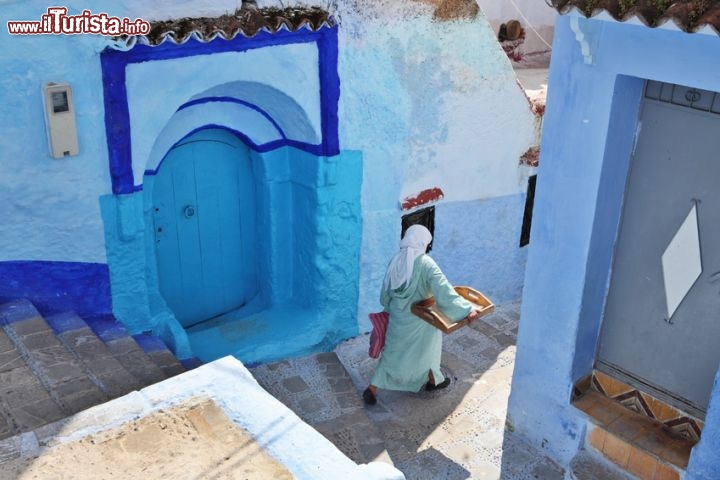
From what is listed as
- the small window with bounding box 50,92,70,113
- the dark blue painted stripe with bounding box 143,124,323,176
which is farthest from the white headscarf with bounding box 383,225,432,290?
the small window with bounding box 50,92,70,113

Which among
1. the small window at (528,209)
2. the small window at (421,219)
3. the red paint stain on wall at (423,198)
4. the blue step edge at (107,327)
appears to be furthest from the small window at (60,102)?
the small window at (528,209)

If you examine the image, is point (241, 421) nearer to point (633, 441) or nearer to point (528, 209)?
point (633, 441)

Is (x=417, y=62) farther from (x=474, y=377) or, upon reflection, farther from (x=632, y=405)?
(x=632, y=405)

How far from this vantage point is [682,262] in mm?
4523

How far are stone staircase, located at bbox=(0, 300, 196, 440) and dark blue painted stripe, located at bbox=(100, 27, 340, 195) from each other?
1.01m

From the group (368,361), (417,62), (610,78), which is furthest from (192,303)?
(610,78)

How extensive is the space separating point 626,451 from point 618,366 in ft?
1.80

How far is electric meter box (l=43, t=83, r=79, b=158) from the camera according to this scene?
4934 millimetres

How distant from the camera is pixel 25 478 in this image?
335 cm

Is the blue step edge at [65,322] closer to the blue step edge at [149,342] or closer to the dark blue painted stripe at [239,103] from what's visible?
the blue step edge at [149,342]

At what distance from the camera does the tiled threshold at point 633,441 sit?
15.2ft

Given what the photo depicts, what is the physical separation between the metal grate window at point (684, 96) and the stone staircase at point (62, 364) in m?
3.44

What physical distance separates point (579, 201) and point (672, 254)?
63 centimetres

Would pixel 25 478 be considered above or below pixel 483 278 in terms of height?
above
